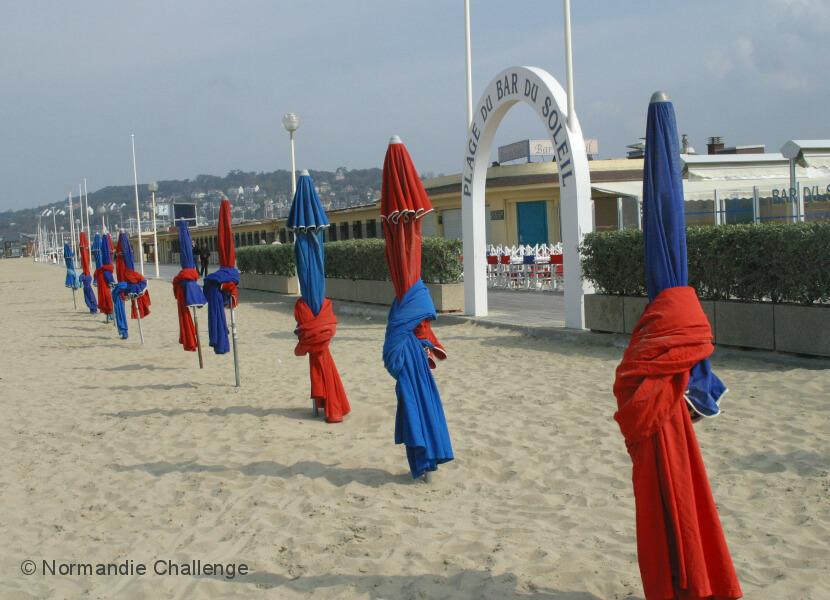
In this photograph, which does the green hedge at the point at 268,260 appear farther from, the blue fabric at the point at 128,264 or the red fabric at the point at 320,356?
the red fabric at the point at 320,356

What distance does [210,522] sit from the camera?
5422 mm

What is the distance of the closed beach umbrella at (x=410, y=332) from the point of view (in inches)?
230

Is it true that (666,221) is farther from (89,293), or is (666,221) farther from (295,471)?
(89,293)

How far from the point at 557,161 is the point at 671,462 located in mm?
10435

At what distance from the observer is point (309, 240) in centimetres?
820

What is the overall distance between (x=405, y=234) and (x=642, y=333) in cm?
290

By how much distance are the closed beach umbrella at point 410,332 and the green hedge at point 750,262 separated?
5259mm

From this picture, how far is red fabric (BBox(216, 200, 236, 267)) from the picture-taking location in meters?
10.6

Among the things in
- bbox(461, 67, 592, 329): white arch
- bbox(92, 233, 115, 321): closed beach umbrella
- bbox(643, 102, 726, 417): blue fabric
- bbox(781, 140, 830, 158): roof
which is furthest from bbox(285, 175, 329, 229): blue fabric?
bbox(92, 233, 115, 321): closed beach umbrella

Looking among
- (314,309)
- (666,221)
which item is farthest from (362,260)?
(666,221)

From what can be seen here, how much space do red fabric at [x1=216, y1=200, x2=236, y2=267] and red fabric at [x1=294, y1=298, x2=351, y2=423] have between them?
9.39 ft

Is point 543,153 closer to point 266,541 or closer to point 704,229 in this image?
point 704,229

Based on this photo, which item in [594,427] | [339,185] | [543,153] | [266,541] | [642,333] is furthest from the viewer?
[339,185]

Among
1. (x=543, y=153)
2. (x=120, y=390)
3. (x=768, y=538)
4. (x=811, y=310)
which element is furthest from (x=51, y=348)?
(x=543, y=153)
